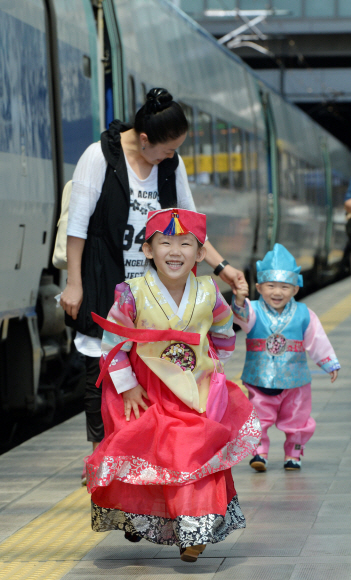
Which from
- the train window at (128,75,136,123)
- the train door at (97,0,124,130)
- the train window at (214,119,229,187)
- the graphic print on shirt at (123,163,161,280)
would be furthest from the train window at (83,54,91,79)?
the train window at (214,119,229,187)

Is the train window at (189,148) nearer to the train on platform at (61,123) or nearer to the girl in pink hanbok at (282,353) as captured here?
the train on platform at (61,123)

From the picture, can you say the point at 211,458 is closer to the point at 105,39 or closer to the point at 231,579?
the point at 231,579

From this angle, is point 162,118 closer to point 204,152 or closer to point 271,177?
point 204,152

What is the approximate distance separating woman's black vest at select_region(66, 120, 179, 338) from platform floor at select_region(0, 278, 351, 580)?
0.82m

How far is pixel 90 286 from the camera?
4238 millimetres

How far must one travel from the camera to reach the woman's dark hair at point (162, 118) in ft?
12.6

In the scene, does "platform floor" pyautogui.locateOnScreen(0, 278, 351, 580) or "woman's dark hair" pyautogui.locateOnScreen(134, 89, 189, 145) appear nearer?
"platform floor" pyautogui.locateOnScreen(0, 278, 351, 580)

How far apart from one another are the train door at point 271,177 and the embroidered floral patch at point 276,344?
1005cm

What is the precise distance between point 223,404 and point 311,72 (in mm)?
37085

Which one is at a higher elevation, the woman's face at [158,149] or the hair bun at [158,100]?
the hair bun at [158,100]

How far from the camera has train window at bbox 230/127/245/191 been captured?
12.2 meters

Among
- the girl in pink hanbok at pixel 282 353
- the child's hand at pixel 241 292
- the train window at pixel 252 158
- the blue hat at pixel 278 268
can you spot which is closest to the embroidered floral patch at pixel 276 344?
the girl in pink hanbok at pixel 282 353

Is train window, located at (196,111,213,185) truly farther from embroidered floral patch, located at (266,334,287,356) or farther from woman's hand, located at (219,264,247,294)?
woman's hand, located at (219,264,247,294)

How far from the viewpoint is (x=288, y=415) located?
491 centimetres
